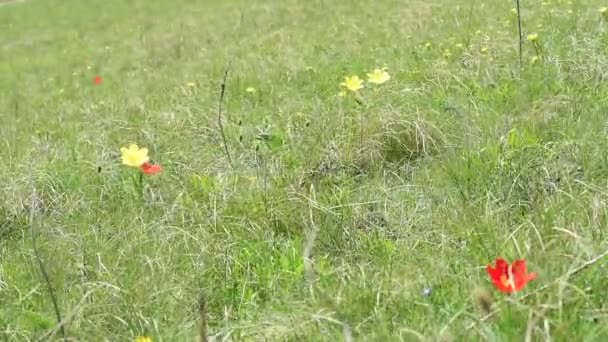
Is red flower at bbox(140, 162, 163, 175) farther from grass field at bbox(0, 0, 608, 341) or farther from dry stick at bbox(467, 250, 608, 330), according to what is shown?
dry stick at bbox(467, 250, 608, 330)

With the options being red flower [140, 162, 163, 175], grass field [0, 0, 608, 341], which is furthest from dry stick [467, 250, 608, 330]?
red flower [140, 162, 163, 175]

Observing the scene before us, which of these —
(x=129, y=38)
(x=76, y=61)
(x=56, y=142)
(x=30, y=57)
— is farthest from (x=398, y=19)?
(x=30, y=57)

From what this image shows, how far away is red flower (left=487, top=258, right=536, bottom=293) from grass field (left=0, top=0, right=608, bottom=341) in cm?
6

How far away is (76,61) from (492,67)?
9671mm

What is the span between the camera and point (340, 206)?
2.42 metres

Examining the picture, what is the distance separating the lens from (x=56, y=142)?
15.0ft

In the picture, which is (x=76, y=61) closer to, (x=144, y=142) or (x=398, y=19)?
(x=398, y=19)

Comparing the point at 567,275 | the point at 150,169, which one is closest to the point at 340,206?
the point at 150,169

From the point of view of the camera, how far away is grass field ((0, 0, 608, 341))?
5.64ft

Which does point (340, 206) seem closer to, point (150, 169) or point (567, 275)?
point (150, 169)

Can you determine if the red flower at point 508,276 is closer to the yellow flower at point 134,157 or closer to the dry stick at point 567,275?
the dry stick at point 567,275

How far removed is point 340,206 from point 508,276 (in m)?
1.05

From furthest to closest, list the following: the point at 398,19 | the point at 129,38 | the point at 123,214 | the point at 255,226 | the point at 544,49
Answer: the point at 129,38 < the point at 398,19 < the point at 544,49 < the point at 123,214 < the point at 255,226

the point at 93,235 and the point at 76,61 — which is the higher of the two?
the point at 93,235
